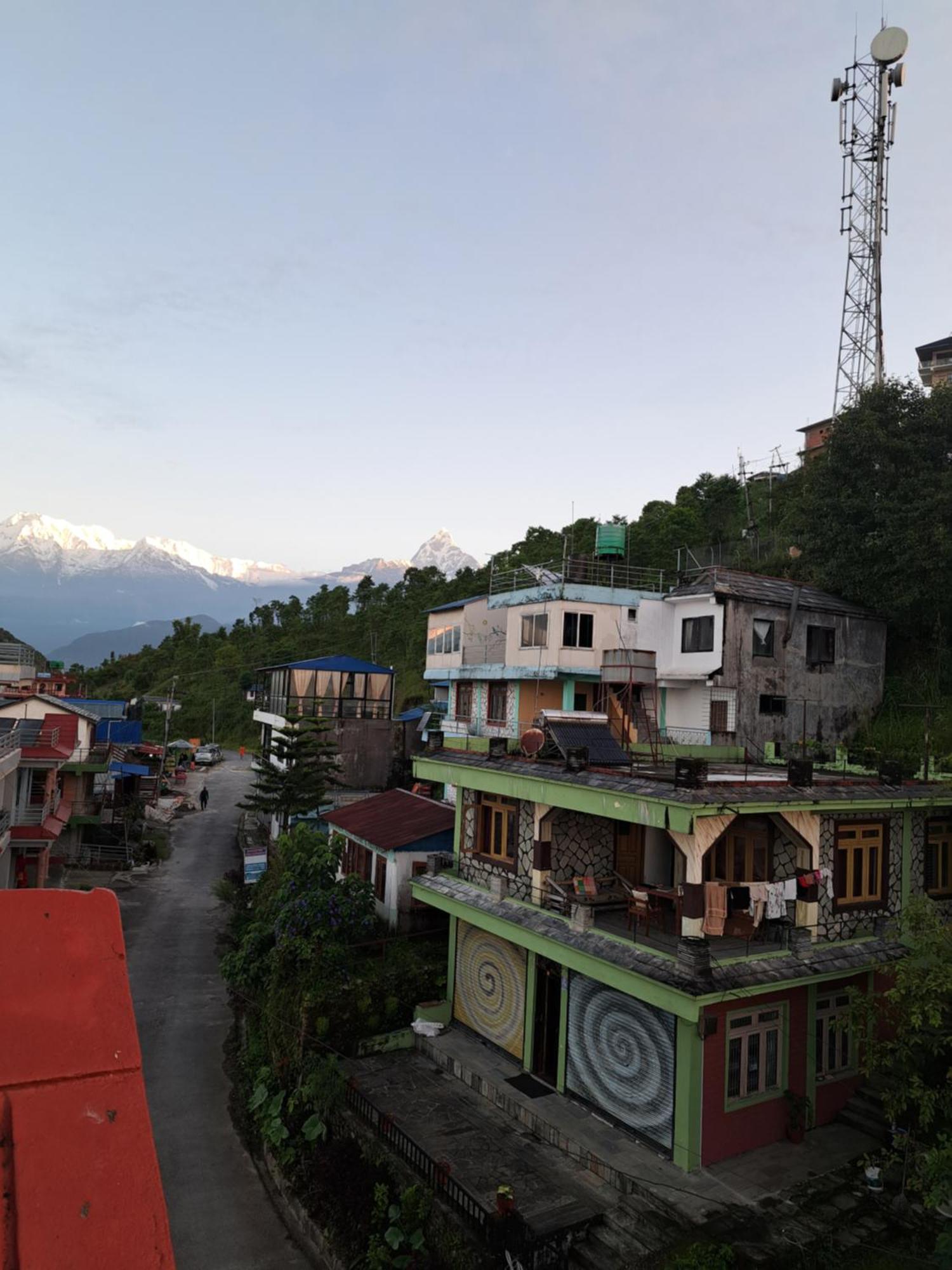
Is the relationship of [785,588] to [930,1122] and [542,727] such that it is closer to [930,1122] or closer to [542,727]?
[542,727]

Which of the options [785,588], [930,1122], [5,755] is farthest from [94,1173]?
[785,588]

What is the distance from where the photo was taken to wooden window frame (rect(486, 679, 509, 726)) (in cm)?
3200

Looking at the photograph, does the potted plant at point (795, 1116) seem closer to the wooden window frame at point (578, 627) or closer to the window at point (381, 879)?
the window at point (381, 879)

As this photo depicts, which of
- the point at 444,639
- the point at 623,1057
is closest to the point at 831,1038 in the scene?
the point at 623,1057

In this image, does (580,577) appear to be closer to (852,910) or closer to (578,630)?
(578,630)

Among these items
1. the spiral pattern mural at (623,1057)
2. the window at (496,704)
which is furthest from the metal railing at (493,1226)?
the window at (496,704)

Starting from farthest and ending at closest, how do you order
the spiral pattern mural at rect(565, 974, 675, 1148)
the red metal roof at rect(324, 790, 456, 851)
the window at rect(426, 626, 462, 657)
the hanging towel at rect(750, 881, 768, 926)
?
the window at rect(426, 626, 462, 657) < the red metal roof at rect(324, 790, 456, 851) < the hanging towel at rect(750, 881, 768, 926) < the spiral pattern mural at rect(565, 974, 675, 1148)

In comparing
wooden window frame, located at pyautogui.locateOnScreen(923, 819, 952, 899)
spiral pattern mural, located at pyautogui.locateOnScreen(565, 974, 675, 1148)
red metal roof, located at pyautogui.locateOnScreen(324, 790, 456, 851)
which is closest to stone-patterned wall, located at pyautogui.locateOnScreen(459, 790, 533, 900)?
spiral pattern mural, located at pyautogui.locateOnScreen(565, 974, 675, 1148)

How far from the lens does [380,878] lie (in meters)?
22.5

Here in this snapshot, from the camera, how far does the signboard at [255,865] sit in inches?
1069

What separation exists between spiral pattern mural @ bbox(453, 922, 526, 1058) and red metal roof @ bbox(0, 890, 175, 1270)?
14794mm

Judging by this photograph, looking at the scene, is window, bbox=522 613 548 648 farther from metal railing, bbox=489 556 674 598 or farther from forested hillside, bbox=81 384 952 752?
forested hillside, bbox=81 384 952 752

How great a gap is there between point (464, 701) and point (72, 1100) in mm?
32589

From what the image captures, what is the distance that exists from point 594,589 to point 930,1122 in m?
20.3
